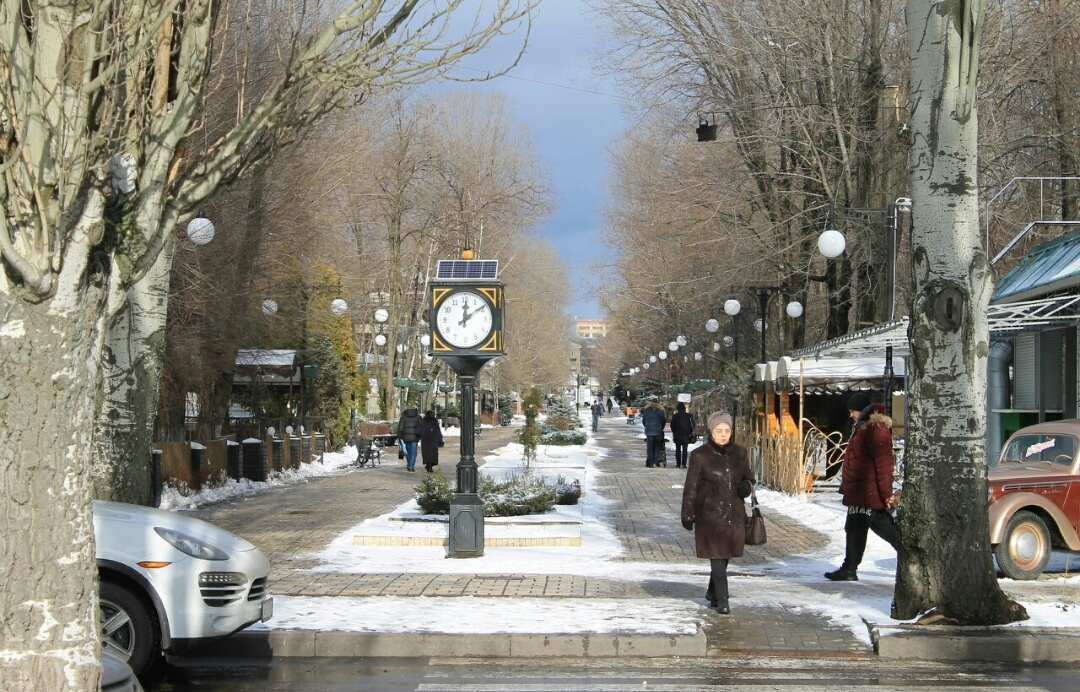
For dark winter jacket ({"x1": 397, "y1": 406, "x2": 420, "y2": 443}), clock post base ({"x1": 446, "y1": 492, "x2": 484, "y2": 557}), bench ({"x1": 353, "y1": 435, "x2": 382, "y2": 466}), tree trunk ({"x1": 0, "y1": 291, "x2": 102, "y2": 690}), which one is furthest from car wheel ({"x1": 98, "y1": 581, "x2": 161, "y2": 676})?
bench ({"x1": 353, "y1": 435, "x2": 382, "y2": 466})

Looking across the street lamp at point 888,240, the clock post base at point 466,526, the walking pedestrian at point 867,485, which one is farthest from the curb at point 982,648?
the street lamp at point 888,240

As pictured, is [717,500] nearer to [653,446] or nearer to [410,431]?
[410,431]

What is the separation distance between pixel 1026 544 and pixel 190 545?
797 cm

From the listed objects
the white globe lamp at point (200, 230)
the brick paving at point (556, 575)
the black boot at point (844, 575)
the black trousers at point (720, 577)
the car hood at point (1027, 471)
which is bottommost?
the brick paving at point (556, 575)

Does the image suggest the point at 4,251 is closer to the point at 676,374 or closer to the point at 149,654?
the point at 149,654

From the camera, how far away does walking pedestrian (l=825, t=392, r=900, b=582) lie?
11156 mm

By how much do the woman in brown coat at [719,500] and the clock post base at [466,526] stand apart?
3.85m

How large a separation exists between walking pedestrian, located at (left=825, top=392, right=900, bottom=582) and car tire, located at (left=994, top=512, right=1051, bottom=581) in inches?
47.0

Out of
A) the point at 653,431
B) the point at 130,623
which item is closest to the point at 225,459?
the point at 653,431

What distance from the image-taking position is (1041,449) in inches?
503

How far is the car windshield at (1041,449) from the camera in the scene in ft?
40.2

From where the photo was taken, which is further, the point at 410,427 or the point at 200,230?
the point at 410,427

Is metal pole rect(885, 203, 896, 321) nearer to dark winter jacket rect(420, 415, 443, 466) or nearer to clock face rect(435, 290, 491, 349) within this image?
clock face rect(435, 290, 491, 349)

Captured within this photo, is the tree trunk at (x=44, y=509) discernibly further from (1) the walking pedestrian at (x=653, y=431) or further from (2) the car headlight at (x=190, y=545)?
(1) the walking pedestrian at (x=653, y=431)
